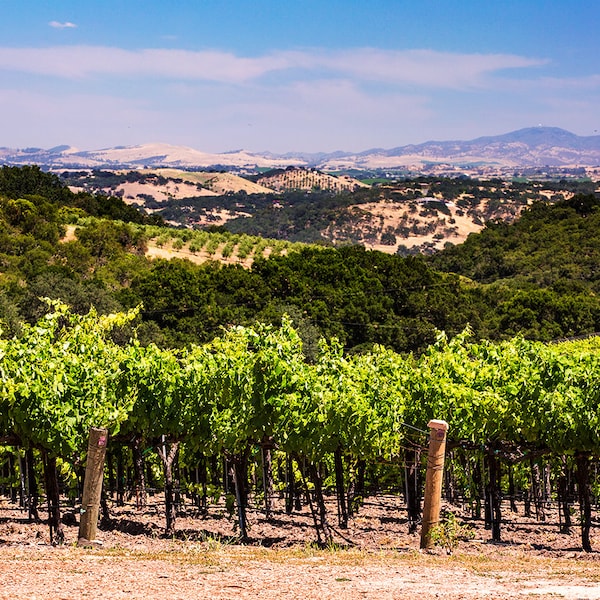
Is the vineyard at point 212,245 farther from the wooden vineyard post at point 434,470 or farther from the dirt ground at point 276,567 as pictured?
the wooden vineyard post at point 434,470

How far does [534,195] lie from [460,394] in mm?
167540

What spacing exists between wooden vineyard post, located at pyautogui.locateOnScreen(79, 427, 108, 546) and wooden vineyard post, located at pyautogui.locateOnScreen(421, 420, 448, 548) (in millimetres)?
4106

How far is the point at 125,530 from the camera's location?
12.7 meters

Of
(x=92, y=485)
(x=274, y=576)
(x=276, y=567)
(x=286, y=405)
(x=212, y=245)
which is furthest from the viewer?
(x=212, y=245)

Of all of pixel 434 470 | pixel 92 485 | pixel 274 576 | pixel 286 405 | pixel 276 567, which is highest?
pixel 286 405

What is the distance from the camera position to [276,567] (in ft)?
28.6

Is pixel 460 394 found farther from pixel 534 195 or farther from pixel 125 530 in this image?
pixel 534 195

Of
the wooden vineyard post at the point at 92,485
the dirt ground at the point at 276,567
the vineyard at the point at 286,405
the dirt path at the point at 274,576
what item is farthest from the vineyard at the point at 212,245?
the dirt path at the point at 274,576

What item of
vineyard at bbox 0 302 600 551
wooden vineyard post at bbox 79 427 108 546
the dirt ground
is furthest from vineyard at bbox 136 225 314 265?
wooden vineyard post at bbox 79 427 108 546

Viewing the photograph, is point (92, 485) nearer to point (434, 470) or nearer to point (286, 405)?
point (286, 405)

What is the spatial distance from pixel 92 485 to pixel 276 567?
2705 mm

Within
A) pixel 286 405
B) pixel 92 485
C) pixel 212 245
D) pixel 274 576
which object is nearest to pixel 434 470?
pixel 286 405

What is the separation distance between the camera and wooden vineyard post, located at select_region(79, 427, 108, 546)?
9.92 meters

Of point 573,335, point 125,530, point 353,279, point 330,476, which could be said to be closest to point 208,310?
point 353,279
